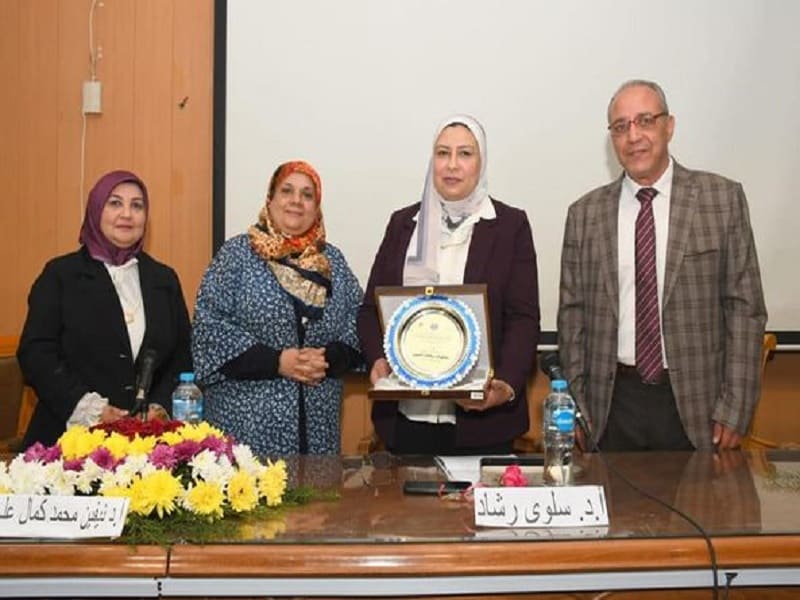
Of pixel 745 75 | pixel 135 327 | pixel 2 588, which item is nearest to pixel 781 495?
pixel 2 588

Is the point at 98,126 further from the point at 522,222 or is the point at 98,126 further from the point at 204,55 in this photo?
the point at 522,222

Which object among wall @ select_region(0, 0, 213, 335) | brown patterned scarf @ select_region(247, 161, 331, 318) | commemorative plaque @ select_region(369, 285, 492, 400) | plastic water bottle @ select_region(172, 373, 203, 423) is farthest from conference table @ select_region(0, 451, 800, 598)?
wall @ select_region(0, 0, 213, 335)

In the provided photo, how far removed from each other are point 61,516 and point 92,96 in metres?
2.40

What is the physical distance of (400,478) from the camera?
2137 millimetres

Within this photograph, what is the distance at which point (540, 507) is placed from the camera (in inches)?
67.6

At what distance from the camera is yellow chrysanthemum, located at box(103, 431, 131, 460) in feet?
5.73

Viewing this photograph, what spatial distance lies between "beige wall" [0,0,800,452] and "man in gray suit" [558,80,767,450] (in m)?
0.94

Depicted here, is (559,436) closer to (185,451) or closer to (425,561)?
(425,561)

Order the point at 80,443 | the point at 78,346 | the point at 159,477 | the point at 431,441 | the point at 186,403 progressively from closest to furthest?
the point at 159,477 < the point at 80,443 < the point at 186,403 < the point at 431,441 < the point at 78,346

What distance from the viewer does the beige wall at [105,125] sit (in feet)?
12.0

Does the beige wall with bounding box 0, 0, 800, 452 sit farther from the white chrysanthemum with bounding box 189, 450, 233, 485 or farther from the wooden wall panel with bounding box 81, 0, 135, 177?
the white chrysanthemum with bounding box 189, 450, 233, 485

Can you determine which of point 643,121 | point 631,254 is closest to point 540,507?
point 631,254

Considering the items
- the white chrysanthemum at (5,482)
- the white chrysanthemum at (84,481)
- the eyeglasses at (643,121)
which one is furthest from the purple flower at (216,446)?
the eyeglasses at (643,121)

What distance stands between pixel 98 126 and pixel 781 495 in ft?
9.33
